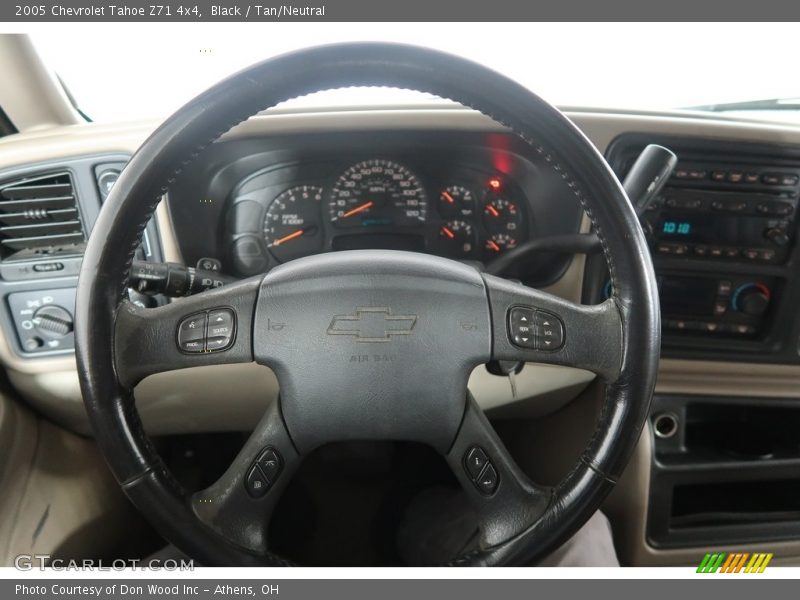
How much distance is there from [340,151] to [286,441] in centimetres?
66

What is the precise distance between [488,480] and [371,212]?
672 mm

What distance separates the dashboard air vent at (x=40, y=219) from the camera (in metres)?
1.25

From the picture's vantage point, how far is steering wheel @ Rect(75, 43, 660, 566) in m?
0.73

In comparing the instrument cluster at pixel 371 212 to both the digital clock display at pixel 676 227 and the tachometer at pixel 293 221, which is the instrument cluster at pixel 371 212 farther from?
the digital clock display at pixel 676 227

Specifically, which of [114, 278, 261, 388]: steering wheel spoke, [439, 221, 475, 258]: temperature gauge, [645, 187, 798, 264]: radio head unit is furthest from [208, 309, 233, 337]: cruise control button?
[645, 187, 798, 264]: radio head unit

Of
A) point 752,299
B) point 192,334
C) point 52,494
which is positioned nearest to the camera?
point 192,334

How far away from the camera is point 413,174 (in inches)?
50.5

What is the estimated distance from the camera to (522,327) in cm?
81

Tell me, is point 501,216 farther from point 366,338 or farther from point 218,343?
point 218,343

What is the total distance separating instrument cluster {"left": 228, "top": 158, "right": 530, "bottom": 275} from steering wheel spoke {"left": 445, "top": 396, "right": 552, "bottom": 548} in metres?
0.57

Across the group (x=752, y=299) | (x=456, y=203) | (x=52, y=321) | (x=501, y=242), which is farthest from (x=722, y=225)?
(x=52, y=321)

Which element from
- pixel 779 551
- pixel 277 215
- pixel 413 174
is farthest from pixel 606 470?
pixel 779 551

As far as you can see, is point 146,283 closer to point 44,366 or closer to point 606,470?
point 44,366

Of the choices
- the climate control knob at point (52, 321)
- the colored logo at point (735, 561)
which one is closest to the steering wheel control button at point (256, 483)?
the climate control knob at point (52, 321)
